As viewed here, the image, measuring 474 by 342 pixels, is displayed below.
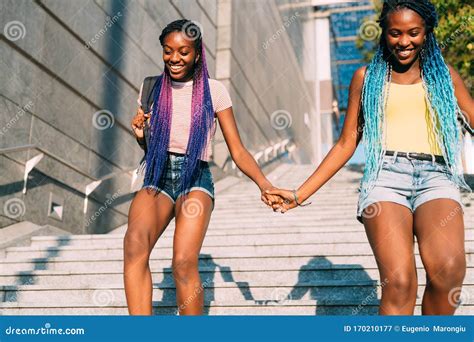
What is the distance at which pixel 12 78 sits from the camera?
22.8 feet

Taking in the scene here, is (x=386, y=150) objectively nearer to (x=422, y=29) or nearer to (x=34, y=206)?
(x=422, y=29)

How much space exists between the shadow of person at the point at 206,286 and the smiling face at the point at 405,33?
81.2 inches

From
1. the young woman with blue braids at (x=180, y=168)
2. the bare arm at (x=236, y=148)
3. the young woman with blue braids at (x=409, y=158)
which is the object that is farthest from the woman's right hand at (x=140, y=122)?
the young woman with blue braids at (x=409, y=158)

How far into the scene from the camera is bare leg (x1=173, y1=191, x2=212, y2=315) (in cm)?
318

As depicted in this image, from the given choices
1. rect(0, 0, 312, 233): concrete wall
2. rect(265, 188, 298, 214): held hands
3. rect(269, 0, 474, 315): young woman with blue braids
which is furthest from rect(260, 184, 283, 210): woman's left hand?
rect(0, 0, 312, 233): concrete wall

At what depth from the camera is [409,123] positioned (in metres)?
2.90

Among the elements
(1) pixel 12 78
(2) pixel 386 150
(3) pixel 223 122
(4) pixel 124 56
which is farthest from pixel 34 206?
(2) pixel 386 150

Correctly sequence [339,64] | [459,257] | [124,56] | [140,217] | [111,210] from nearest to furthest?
[459,257] → [140,217] → [111,210] → [124,56] → [339,64]

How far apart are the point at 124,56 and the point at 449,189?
796 cm

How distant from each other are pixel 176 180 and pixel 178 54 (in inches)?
28.5

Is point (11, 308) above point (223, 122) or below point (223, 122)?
below

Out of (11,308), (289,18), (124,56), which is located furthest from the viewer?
(289,18)

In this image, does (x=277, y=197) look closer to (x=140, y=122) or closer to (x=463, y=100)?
(x=140, y=122)

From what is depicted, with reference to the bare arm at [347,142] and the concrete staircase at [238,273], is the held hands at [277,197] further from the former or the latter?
the concrete staircase at [238,273]
